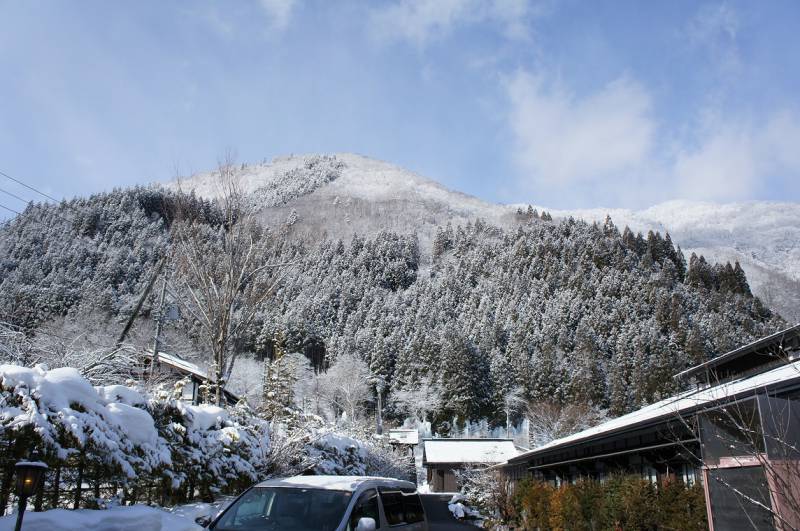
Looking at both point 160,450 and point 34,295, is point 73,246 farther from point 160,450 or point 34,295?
point 160,450

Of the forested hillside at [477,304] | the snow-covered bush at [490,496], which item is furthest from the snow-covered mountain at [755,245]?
the snow-covered bush at [490,496]

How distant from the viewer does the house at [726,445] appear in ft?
16.0

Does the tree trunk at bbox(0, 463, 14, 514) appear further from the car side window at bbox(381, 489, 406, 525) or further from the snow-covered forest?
the car side window at bbox(381, 489, 406, 525)

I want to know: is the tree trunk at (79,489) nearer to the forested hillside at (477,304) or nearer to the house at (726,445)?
the house at (726,445)

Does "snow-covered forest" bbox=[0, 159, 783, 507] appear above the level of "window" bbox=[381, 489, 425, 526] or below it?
above

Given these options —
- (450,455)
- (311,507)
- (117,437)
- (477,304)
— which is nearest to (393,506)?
(311,507)

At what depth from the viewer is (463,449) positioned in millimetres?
46656

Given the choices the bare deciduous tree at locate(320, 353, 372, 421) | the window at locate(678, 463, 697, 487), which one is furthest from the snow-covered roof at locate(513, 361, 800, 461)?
the bare deciduous tree at locate(320, 353, 372, 421)

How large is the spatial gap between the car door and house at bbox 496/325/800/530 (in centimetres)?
357

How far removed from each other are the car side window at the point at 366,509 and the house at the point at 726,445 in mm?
3409

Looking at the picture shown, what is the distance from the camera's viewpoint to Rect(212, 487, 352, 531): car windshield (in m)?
5.78

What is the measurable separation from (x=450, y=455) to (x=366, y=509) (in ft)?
136

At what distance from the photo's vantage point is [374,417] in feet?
221

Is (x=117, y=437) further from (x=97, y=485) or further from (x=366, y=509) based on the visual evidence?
(x=366, y=509)
